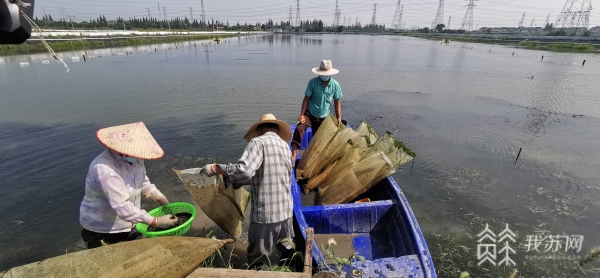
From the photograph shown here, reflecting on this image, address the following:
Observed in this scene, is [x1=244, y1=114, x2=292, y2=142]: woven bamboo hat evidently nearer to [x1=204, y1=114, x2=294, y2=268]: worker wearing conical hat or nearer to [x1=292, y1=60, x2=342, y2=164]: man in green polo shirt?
[x1=204, y1=114, x2=294, y2=268]: worker wearing conical hat

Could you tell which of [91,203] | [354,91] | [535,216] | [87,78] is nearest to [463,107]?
[354,91]

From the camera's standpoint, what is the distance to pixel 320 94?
6008mm

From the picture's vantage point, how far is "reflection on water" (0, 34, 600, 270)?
5.62m

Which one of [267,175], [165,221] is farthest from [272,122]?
[165,221]

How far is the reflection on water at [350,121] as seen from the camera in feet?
18.5

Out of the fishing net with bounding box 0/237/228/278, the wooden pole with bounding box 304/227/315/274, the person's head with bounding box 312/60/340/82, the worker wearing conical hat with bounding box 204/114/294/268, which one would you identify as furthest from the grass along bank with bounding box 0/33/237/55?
the wooden pole with bounding box 304/227/315/274

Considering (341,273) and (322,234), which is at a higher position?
(341,273)

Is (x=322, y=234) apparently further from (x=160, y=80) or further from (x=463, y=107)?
(x=160, y=80)

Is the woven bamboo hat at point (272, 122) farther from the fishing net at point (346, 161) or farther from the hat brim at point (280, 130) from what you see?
the fishing net at point (346, 161)

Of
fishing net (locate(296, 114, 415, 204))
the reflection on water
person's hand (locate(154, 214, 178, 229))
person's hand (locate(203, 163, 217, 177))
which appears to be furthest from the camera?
the reflection on water

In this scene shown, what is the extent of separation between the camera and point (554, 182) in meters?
6.68

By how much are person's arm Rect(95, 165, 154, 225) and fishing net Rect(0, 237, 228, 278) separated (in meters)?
0.93

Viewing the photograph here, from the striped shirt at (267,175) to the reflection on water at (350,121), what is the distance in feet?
11.2

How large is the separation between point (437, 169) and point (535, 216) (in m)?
2.14
